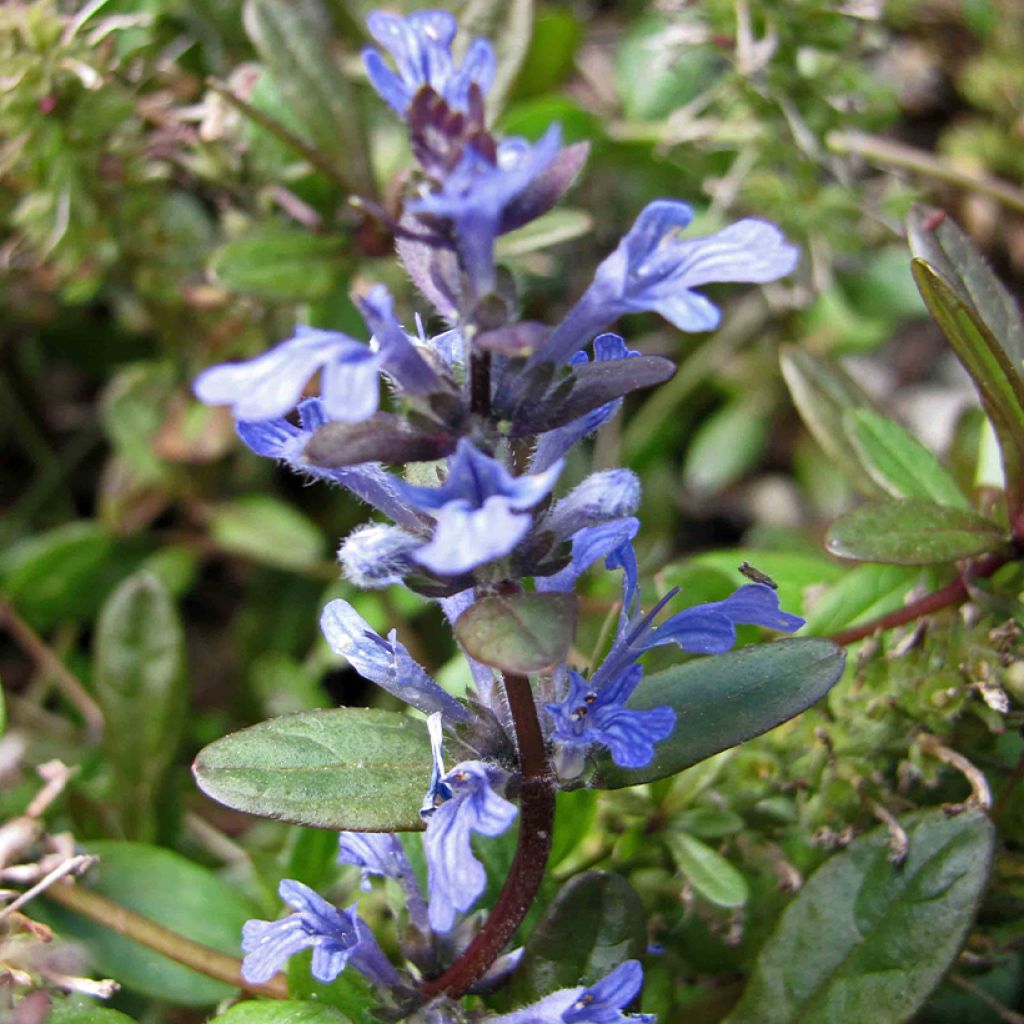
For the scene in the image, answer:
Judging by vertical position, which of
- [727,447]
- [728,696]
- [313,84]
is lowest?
[727,447]

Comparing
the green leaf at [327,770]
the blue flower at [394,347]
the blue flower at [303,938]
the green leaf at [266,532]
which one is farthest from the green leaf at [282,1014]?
the green leaf at [266,532]

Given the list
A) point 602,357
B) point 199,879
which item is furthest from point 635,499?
point 199,879

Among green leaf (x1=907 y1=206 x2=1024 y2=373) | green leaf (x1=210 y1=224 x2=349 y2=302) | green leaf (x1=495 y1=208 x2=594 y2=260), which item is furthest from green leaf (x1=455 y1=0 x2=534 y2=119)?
green leaf (x1=907 y1=206 x2=1024 y2=373)

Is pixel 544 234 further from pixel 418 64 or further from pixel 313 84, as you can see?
pixel 418 64

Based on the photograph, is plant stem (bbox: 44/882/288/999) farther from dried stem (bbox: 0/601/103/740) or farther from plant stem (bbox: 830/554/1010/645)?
plant stem (bbox: 830/554/1010/645)

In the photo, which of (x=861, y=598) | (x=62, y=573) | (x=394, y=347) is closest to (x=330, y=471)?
(x=394, y=347)

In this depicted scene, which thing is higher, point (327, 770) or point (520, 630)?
point (520, 630)

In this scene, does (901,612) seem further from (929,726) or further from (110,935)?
(110,935)
